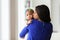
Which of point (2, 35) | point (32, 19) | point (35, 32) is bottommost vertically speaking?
point (2, 35)

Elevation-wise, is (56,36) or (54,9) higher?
(54,9)

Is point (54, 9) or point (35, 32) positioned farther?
point (54, 9)

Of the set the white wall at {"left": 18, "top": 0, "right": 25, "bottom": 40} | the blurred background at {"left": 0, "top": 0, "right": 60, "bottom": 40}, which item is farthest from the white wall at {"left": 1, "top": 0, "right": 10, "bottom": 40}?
the white wall at {"left": 18, "top": 0, "right": 25, "bottom": 40}

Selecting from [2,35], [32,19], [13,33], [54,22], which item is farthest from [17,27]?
[32,19]

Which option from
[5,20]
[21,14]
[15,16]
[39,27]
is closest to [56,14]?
[21,14]

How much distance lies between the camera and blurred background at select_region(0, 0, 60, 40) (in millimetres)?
2273

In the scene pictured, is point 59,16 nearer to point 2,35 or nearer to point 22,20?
point 22,20

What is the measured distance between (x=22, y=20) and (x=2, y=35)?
40 cm

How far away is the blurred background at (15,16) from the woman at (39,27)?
2.93ft

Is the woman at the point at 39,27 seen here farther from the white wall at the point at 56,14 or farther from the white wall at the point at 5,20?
the white wall at the point at 5,20

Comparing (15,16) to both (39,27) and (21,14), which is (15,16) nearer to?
(21,14)

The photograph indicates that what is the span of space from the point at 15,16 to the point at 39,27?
1.05 m

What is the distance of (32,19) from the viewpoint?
1413mm

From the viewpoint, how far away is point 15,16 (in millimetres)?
2365
